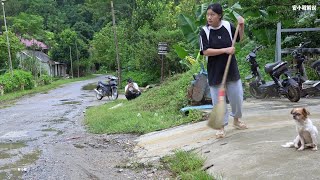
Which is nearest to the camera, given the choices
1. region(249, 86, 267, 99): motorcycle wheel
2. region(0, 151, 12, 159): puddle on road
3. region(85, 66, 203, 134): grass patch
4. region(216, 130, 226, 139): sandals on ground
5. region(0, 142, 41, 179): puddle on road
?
region(0, 142, 41, 179): puddle on road

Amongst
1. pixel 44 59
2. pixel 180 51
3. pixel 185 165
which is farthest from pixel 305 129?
pixel 44 59

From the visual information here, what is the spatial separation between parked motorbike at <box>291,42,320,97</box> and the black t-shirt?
4.42m

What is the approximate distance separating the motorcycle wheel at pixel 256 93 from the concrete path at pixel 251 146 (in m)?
1.40

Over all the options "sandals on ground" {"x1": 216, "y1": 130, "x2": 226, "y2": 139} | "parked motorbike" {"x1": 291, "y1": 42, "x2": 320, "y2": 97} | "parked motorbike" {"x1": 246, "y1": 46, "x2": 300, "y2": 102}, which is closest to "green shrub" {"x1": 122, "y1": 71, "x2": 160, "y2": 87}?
"parked motorbike" {"x1": 246, "y1": 46, "x2": 300, "y2": 102}

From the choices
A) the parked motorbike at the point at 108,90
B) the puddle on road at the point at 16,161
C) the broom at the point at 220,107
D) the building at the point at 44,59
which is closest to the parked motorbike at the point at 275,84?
the broom at the point at 220,107

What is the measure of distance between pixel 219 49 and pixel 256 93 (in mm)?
5196

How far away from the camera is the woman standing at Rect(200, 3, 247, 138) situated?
542cm

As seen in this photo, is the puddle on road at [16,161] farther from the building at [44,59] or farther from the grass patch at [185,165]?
the building at [44,59]

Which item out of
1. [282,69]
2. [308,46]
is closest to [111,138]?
[282,69]

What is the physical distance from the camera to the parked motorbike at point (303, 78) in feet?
30.7

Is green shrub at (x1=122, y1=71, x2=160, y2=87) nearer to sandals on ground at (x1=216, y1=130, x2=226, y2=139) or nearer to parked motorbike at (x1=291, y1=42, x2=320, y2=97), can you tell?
parked motorbike at (x1=291, y1=42, x2=320, y2=97)

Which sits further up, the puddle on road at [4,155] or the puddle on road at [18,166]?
the puddle on road at [18,166]

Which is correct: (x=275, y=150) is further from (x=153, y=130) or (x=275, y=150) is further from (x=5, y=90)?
(x=5, y=90)

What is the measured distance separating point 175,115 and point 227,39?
418 centimetres
